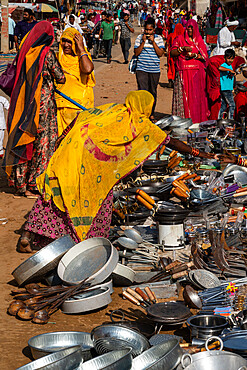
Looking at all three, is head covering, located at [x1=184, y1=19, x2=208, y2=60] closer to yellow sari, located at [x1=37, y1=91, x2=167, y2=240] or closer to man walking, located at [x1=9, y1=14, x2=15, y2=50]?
yellow sari, located at [x1=37, y1=91, x2=167, y2=240]

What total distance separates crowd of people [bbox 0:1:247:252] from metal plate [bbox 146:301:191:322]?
4.36 feet

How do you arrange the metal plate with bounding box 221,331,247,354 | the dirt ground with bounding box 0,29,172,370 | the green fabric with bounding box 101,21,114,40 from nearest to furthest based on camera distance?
the metal plate with bounding box 221,331,247,354 < the dirt ground with bounding box 0,29,172,370 < the green fabric with bounding box 101,21,114,40

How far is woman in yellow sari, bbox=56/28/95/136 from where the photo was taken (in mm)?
6988

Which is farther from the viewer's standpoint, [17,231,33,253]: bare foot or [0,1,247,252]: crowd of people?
[17,231,33,253]: bare foot

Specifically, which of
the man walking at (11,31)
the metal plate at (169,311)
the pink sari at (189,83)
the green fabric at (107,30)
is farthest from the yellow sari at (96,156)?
the man walking at (11,31)

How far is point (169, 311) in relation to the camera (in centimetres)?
377

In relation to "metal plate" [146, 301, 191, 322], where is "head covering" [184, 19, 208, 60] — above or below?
above

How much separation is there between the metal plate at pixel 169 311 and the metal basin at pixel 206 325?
0.09 meters

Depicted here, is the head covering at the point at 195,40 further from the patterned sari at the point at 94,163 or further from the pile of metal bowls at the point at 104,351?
the pile of metal bowls at the point at 104,351

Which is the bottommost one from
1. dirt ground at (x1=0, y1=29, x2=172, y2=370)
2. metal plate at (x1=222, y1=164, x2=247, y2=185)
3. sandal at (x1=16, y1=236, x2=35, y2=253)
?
dirt ground at (x1=0, y1=29, x2=172, y2=370)

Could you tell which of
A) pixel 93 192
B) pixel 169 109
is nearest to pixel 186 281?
pixel 93 192

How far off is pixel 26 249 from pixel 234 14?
21893mm

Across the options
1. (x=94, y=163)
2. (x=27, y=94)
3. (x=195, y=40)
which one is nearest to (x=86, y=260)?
(x=94, y=163)

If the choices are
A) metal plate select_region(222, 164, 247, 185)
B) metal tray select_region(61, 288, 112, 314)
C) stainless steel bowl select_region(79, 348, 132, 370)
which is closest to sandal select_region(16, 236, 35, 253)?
metal tray select_region(61, 288, 112, 314)
